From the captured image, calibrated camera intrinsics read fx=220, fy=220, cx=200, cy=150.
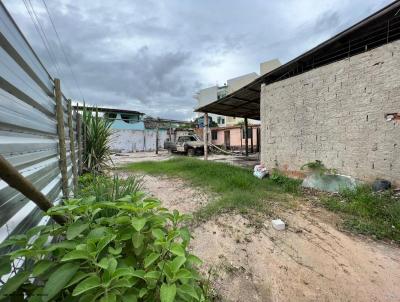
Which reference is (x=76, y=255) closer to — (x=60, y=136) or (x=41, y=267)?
(x=41, y=267)

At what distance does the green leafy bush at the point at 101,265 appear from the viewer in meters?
0.65

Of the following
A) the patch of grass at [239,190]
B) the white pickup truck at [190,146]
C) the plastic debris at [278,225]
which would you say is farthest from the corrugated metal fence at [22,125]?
the white pickup truck at [190,146]

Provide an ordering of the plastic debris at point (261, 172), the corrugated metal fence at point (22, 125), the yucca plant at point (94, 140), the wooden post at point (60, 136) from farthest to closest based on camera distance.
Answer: the plastic debris at point (261, 172), the yucca plant at point (94, 140), the wooden post at point (60, 136), the corrugated metal fence at point (22, 125)

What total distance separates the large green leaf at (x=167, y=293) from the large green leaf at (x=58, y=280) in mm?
276

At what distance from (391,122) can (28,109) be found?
4.59 m

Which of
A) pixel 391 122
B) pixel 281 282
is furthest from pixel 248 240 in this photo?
pixel 391 122

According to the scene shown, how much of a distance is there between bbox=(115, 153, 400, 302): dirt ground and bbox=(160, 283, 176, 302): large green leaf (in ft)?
4.10

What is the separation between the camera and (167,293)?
674 mm

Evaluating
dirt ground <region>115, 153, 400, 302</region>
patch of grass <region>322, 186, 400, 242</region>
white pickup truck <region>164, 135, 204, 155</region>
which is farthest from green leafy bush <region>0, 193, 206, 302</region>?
white pickup truck <region>164, 135, 204, 155</region>

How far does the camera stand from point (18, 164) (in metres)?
1.15

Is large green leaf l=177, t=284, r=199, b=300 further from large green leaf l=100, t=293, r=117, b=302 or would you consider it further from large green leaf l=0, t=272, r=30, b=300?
large green leaf l=0, t=272, r=30, b=300

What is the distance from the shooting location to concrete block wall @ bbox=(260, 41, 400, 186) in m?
3.52

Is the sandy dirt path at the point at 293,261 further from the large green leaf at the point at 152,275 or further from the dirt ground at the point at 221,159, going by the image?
the dirt ground at the point at 221,159

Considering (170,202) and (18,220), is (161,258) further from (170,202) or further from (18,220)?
(170,202)
